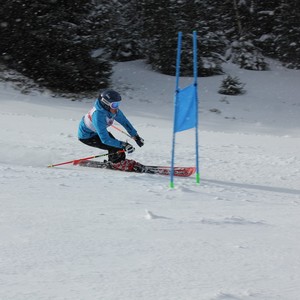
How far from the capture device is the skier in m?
8.21

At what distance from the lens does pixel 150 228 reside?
391 cm

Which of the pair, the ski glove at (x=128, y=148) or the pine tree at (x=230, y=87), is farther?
the pine tree at (x=230, y=87)

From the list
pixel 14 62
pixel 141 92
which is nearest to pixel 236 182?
pixel 141 92

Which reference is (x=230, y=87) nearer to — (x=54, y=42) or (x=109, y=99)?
(x=54, y=42)

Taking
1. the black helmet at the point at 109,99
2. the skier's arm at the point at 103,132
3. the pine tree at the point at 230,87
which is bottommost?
the skier's arm at the point at 103,132

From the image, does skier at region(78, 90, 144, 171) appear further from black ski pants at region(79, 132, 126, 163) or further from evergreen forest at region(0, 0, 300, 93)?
evergreen forest at region(0, 0, 300, 93)

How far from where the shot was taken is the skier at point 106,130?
8.21m

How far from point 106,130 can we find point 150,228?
14.7 feet

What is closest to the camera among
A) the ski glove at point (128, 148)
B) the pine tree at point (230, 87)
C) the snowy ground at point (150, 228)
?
the snowy ground at point (150, 228)

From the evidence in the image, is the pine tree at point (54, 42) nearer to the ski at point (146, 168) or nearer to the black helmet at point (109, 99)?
the ski at point (146, 168)

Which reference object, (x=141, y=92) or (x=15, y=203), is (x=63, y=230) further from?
(x=141, y=92)

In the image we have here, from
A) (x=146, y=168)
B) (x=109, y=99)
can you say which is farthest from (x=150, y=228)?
(x=109, y=99)

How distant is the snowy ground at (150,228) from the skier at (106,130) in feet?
2.59

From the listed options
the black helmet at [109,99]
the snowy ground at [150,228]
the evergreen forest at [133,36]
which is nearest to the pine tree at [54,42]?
the evergreen forest at [133,36]
